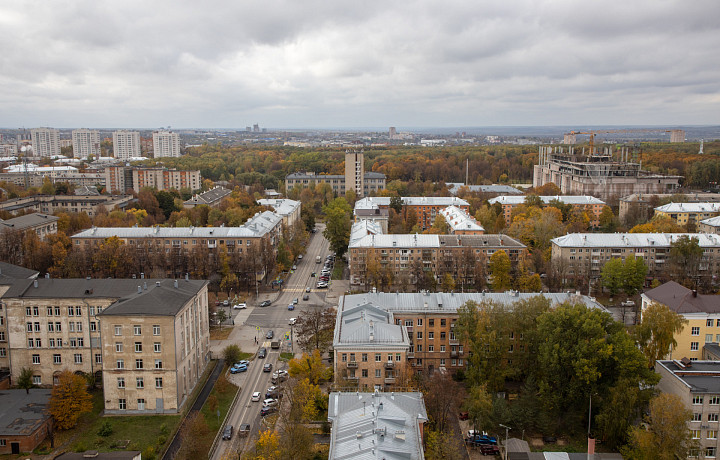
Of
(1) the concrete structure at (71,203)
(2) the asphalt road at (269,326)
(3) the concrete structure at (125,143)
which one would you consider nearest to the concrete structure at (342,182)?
(1) the concrete structure at (71,203)

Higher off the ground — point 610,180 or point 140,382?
point 610,180

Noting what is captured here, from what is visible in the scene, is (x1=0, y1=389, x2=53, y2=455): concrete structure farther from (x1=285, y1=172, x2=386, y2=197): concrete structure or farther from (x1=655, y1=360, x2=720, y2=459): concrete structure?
(x1=285, y1=172, x2=386, y2=197): concrete structure

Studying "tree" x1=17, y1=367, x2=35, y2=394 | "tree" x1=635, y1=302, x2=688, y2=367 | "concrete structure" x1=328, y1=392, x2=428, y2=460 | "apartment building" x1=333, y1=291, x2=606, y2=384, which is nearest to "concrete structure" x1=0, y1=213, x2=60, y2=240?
"tree" x1=17, y1=367, x2=35, y2=394

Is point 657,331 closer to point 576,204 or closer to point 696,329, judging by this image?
point 696,329

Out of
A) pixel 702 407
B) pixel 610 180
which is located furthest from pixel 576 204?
pixel 702 407

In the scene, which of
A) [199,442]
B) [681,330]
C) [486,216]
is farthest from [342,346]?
[486,216]

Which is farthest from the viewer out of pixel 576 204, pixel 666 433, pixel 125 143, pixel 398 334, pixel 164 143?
pixel 125 143

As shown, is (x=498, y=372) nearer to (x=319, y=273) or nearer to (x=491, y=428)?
(x=491, y=428)
